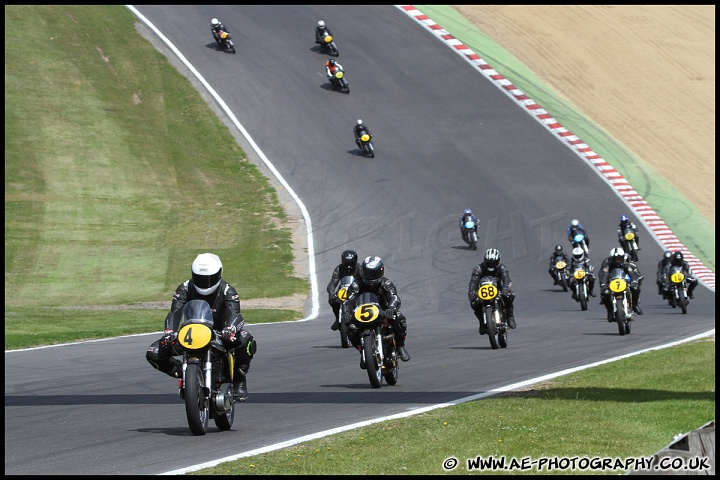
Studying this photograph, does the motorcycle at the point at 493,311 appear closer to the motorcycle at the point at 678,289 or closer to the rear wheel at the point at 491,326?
the rear wheel at the point at 491,326

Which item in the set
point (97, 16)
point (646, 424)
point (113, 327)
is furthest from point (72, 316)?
point (97, 16)

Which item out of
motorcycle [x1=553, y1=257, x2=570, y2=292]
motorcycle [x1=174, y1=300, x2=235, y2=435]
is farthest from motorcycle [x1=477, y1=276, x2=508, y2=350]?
motorcycle [x1=553, y1=257, x2=570, y2=292]

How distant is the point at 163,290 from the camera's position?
106 ft

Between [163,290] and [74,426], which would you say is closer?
[74,426]

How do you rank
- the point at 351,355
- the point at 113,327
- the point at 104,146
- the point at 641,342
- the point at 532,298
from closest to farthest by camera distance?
the point at 351,355
the point at 641,342
the point at 113,327
the point at 532,298
the point at 104,146

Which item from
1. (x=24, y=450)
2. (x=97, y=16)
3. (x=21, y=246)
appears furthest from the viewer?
(x=97, y=16)

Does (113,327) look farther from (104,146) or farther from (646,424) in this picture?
(104,146)

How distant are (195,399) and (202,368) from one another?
1.41ft

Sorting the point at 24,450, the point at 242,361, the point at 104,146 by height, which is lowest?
the point at 24,450

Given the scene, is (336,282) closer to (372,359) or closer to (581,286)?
(372,359)

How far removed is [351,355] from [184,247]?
60.6ft

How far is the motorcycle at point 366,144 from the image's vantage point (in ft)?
148

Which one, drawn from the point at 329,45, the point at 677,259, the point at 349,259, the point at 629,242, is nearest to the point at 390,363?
the point at 349,259

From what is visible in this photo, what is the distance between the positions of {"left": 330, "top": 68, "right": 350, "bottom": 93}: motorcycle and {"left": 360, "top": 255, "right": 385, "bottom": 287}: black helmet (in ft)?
118
